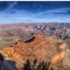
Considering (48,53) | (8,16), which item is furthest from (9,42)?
(48,53)

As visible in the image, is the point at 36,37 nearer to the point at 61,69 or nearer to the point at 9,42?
the point at 9,42

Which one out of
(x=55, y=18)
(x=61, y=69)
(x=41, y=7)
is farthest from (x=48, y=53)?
(x=41, y=7)

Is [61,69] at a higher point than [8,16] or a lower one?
lower

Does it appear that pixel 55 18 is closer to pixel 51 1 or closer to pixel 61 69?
pixel 51 1

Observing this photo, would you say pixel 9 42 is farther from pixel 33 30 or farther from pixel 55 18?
pixel 55 18

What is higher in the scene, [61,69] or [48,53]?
[48,53]

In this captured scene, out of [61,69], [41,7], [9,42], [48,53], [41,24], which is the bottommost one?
[61,69]

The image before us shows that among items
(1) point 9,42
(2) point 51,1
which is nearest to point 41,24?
(2) point 51,1

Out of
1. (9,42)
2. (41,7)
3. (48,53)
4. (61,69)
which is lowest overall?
(61,69)

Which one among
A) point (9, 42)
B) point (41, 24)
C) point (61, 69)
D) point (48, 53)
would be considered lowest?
point (61, 69)
